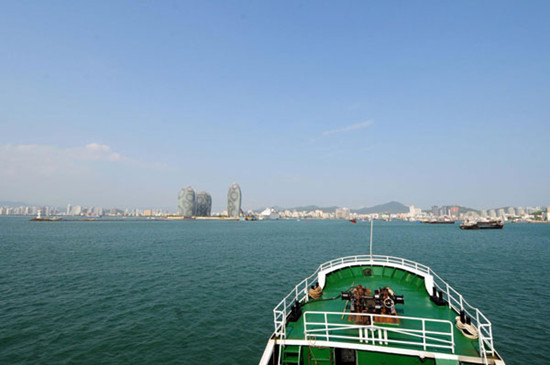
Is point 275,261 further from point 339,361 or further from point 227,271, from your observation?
point 339,361

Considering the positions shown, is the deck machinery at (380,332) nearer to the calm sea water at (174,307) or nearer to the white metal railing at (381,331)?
the white metal railing at (381,331)

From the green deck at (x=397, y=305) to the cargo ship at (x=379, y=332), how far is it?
0.03 m

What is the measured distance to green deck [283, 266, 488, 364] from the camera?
10484mm

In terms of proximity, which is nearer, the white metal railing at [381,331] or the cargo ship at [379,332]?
the cargo ship at [379,332]

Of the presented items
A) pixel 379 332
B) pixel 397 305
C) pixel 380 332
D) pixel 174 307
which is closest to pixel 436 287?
pixel 397 305

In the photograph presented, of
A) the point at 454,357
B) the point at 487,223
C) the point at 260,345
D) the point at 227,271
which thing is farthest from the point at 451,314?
the point at 487,223

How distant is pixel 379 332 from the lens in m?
9.76

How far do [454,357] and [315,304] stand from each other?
7.70 m

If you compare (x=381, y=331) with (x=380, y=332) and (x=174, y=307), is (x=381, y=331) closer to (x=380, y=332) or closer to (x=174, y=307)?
(x=380, y=332)

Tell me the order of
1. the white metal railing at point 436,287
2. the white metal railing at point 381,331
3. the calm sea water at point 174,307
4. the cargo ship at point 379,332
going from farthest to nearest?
the calm sea water at point 174,307 < the white metal railing at point 381,331 < the white metal railing at point 436,287 < the cargo ship at point 379,332

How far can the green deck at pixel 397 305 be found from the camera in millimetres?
10484

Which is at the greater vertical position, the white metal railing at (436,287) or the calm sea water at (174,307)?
the white metal railing at (436,287)

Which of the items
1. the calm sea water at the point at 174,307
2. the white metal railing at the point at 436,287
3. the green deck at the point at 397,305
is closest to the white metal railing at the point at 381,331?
the green deck at the point at 397,305

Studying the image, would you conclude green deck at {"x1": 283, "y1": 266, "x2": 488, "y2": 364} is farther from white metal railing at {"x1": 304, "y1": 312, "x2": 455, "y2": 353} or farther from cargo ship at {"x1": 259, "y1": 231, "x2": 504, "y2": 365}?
white metal railing at {"x1": 304, "y1": 312, "x2": 455, "y2": 353}
